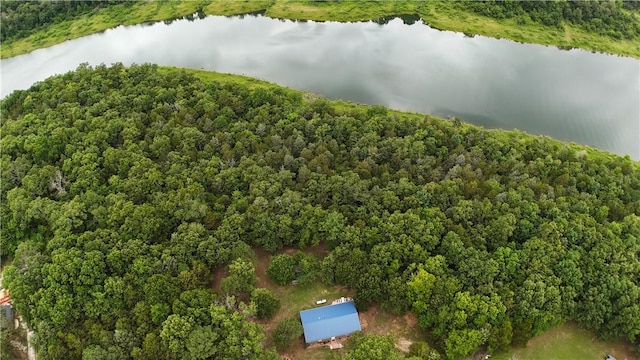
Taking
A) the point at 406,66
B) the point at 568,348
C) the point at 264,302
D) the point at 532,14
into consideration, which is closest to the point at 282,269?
the point at 264,302

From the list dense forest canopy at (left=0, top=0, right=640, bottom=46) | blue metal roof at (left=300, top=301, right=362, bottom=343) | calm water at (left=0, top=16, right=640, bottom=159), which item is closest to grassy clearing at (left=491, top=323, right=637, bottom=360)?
blue metal roof at (left=300, top=301, right=362, bottom=343)

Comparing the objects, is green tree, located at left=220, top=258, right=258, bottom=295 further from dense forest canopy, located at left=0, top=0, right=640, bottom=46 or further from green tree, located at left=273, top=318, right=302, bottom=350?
dense forest canopy, located at left=0, top=0, right=640, bottom=46

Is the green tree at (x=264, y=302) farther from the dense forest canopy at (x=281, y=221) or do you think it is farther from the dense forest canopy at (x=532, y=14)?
the dense forest canopy at (x=532, y=14)

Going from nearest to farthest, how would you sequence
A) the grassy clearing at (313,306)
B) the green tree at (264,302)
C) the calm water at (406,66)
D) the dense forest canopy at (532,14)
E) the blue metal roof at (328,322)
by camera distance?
the blue metal roof at (328,322), the grassy clearing at (313,306), the green tree at (264,302), the calm water at (406,66), the dense forest canopy at (532,14)

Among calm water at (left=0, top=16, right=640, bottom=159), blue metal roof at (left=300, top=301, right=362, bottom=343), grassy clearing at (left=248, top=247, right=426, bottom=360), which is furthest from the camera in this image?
calm water at (left=0, top=16, right=640, bottom=159)

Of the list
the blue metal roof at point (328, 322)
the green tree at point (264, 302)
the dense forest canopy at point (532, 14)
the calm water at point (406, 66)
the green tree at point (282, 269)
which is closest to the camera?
the blue metal roof at point (328, 322)

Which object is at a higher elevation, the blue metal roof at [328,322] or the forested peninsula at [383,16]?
the forested peninsula at [383,16]

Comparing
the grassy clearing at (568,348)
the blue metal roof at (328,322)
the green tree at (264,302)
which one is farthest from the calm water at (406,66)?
the green tree at (264,302)
